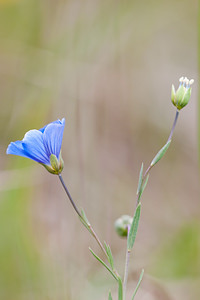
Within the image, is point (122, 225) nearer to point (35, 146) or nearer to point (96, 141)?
point (35, 146)

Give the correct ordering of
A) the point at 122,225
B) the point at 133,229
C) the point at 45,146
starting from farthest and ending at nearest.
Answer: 1. the point at 122,225
2. the point at 45,146
3. the point at 133,229

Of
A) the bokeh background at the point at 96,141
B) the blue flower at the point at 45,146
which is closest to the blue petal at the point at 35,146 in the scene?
the blue flower at the point at 45,146

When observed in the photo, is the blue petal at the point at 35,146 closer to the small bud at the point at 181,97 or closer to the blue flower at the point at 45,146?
the blue flower at the point at 45,146

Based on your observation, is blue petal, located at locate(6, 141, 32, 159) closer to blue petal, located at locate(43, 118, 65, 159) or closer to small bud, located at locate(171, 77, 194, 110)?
blue petal, located at locate(43, 118, 65, 159)

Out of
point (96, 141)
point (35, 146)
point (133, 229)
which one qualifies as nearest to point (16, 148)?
point (35, 146)

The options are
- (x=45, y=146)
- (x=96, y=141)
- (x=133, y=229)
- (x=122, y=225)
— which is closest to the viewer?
(x=133, y=229)

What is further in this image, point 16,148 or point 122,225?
point 122,225
